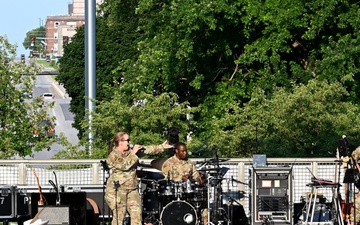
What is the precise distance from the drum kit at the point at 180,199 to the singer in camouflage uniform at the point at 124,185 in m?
0.72

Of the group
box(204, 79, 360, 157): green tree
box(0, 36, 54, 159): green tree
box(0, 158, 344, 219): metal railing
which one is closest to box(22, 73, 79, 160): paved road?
box(0, 36, 54, 159): green tree

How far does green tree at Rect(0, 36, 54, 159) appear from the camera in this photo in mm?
39844

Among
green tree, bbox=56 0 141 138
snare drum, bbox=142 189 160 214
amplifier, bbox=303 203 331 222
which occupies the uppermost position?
Result: green tree, bbox=56 0 141 138

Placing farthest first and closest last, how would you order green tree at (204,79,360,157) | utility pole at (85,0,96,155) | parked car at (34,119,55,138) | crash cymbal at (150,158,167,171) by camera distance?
1. parked car at (34,119,55,138)
2. utility pole at (85,0,96,155)
3. green tree at (204,79,360,157)
4. crash cymbal at (150,158,167,171)

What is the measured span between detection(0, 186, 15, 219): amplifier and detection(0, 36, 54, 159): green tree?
18900 millimetres

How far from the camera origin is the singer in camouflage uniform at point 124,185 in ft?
60.7

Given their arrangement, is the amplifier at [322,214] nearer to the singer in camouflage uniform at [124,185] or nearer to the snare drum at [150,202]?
the snare drum at [150,202]

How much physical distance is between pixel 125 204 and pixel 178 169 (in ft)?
4.94

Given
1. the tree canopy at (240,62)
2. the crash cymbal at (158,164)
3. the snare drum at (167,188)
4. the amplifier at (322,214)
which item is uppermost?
the tree canopy at (240,62)

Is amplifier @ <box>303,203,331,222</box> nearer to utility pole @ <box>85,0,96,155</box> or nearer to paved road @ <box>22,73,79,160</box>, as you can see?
utility pole @ <box>85,0,96,155</box>

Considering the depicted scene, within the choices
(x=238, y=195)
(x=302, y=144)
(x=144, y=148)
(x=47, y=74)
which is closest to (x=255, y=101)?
(x=302, y=144)

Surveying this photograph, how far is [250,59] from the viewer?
3853 centimetres

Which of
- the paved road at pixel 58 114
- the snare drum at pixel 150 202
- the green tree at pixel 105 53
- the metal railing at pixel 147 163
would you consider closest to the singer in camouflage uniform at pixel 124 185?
the snare drum at pixel 150 202

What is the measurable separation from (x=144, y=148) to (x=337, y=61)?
18914mm
